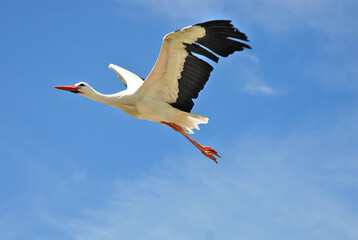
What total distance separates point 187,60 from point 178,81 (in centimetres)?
59

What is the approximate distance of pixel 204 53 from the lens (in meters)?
12.2

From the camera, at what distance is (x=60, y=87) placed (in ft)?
45.1

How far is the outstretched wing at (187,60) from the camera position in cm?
1186

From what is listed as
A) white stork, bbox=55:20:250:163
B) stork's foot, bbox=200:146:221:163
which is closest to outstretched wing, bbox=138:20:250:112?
white stork, bbox=55:20:250:163

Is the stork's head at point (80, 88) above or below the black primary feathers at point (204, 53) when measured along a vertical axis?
below

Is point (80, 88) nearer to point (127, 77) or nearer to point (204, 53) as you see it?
point (127, 77)

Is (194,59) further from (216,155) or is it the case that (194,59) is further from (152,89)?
(216,155)

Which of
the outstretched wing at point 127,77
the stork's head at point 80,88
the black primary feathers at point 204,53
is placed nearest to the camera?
the black primary feathers at point 204,53

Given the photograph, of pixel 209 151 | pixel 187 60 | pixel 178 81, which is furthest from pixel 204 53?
pixel 209 151

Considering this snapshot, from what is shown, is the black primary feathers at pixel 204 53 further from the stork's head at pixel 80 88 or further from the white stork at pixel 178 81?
the stork's head at pixel 80 88

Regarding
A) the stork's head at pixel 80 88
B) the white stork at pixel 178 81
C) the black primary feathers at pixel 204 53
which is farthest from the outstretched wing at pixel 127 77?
the black primary feathers at pixel 204 53

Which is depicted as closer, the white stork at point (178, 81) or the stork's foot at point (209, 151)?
the white stork at point (178, 81)

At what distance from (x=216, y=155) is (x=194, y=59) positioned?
2.58 metres

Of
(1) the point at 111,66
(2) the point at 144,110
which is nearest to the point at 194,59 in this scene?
(2) the point at 144,110
